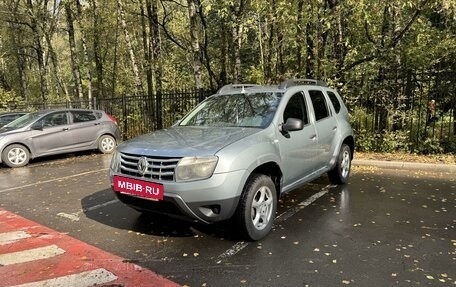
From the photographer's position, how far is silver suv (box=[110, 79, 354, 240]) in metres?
4.07

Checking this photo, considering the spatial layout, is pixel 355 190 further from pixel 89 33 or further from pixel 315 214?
pixel 89 33

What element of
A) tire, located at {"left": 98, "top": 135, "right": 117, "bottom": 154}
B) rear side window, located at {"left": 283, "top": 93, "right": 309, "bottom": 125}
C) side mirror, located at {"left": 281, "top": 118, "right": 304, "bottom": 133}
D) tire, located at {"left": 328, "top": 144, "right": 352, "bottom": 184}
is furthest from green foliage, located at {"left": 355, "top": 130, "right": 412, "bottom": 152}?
tire, located at {"left": 98, "top": 135, "right": 117, "bottom": 154}

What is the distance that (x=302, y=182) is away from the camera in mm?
5598

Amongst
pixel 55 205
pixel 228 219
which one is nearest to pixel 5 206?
pixel 55 205

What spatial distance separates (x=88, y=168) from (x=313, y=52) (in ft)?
24.2

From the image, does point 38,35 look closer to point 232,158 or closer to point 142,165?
point 142,165

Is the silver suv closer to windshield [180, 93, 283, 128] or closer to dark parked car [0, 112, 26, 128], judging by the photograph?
windshield [180, 93, 283, 128]

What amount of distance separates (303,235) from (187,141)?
5.86ft

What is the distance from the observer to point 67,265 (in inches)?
157

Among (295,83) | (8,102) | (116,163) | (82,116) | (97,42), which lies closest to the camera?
(116,163)

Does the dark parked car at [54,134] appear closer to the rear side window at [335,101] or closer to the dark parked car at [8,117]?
the dark parked car at [8,117]

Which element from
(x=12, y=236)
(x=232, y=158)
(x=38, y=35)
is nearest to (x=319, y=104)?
(x=232, y=158)

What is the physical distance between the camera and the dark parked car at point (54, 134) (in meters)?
10.3

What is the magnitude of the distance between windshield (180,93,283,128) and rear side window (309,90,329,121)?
2.94 ft
